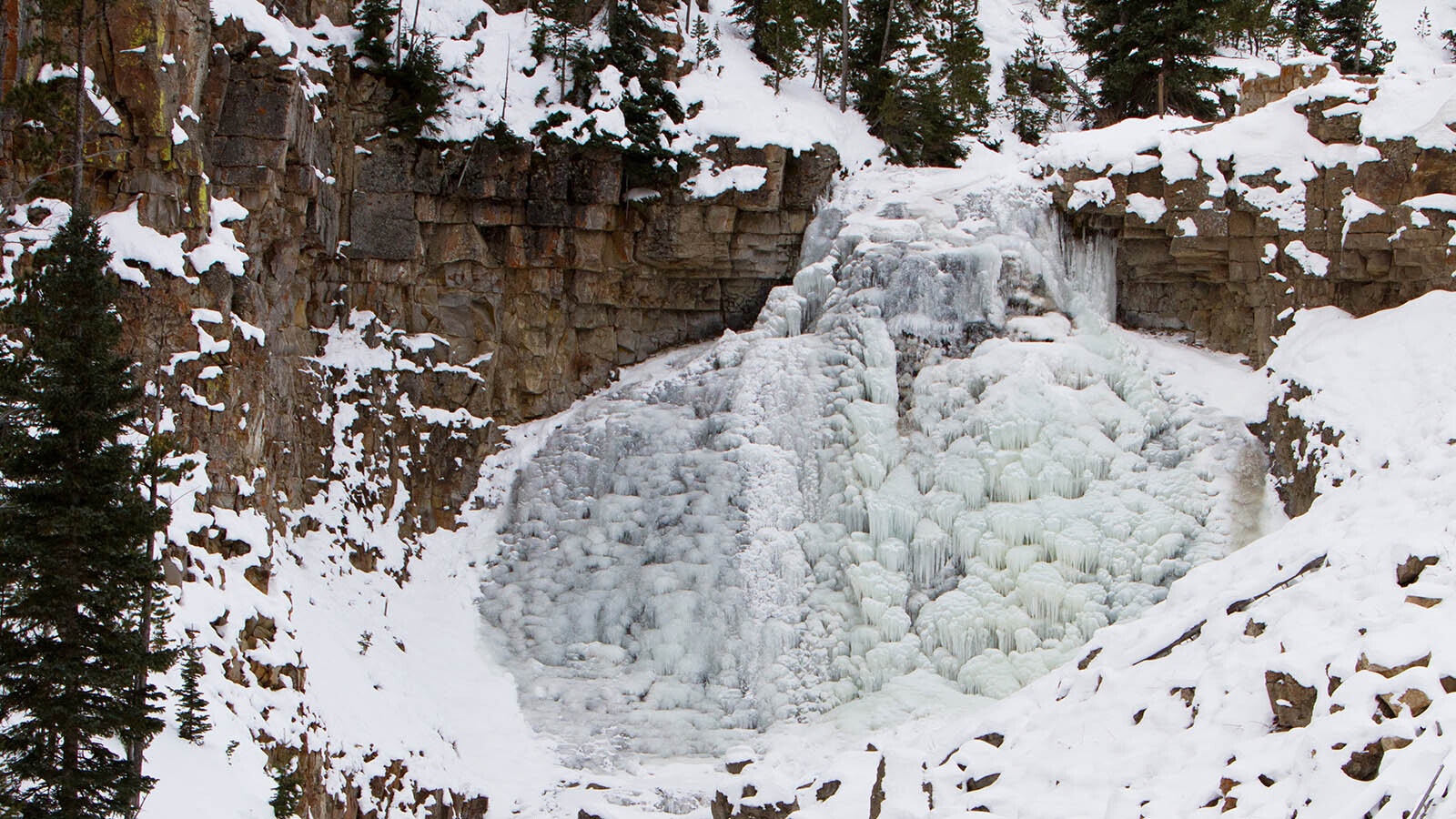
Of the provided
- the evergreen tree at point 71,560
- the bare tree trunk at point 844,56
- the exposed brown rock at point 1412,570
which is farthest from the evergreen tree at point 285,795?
the bare tree trunk at point 844,56

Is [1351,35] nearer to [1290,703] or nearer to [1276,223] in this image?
[1276,223]

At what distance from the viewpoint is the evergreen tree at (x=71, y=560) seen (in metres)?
8.78

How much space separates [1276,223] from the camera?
18.9 metres

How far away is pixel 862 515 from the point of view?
18.0m

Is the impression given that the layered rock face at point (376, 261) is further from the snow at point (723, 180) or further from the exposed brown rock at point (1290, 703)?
the exposed brown rock at point (1290, 703)

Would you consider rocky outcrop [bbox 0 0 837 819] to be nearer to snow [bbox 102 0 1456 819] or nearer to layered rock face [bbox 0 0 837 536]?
layered rock face [bbox 0 0 837 536]

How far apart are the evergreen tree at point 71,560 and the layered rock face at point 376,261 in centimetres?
505

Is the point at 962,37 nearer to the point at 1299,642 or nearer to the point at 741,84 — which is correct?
the point at 741,84

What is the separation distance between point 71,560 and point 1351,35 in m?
33.9

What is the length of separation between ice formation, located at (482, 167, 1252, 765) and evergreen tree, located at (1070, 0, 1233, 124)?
626 cm

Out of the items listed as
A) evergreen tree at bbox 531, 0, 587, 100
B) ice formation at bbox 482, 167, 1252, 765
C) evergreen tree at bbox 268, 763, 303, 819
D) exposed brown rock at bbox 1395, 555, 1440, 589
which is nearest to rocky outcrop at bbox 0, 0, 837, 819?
evergreen tree at bbox 268, 763, 303, 819

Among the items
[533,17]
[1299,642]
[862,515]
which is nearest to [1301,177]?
[862,515]

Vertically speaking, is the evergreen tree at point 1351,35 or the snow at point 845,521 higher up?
the evergreen tree at point 1351,35

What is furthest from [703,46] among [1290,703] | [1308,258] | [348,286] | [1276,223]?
[1290,703]
